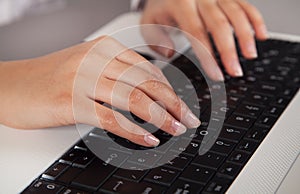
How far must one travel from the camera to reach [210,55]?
0.70 m

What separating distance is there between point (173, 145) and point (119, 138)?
0.17 ft

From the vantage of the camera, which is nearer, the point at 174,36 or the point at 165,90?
the point at 165,90

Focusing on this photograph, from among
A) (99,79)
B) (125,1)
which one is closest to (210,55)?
(99,79)

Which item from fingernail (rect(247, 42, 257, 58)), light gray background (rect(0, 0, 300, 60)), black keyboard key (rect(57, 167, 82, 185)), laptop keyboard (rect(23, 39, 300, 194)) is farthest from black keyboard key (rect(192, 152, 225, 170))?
light gray background (rect(0, 0, 300, 60))

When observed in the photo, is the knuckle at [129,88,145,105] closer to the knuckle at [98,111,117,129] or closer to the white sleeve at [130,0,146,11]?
the knuckle at [98,111,117,129]

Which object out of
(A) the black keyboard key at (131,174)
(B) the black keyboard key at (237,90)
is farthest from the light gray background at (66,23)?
(A) the black keyboard key at (131,174)

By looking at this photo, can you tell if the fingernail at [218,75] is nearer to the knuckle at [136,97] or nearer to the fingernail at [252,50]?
the fingernail at [252,50]

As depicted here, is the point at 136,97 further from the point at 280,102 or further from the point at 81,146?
the point at 280,102

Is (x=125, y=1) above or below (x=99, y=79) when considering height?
below

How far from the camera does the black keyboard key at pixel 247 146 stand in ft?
1.73

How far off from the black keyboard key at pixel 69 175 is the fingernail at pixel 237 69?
26cm

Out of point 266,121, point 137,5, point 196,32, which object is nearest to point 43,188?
point 266,121

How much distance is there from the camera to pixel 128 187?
470mm

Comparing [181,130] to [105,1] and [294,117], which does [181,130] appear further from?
[105,1]
